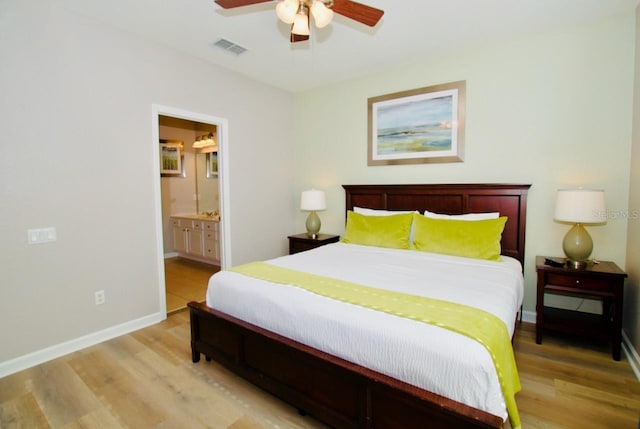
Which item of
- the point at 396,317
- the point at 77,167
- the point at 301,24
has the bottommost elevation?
the point at 396,317

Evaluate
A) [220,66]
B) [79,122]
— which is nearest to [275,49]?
[220,66]

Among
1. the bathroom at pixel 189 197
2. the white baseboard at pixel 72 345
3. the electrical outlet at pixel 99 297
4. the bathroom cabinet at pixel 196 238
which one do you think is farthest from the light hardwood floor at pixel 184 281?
the electrical outlet at pixel 99 297

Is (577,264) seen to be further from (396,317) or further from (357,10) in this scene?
(357,10)

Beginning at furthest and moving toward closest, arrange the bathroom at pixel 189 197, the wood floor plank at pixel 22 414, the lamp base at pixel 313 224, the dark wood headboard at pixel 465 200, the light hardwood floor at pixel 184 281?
the bathroom at pixel 189 197 → the lamp base at pixel 313 224 → the light hardwood floor at pixel 184 281 → the dark wood headboard at pixel 465 200 → the wood floor plank at pixel 22 414

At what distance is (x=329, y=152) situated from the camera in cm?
432

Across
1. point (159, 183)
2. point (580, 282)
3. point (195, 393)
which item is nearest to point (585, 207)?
point (580, 282)

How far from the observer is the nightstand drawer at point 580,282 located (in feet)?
7.83

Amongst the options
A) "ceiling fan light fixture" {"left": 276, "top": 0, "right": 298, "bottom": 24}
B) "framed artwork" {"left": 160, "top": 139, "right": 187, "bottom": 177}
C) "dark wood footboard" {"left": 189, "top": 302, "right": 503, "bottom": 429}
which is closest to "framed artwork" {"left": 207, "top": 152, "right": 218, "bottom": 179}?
"framed artwork" {"left": 160, "top": 139, "right": 187, "bottom": 177}

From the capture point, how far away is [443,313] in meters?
1.54

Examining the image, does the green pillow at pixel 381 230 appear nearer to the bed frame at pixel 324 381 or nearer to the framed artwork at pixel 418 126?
the framed artwork at pixel 418 126

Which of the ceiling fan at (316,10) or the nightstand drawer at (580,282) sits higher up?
the ceiling fan at (316,10)

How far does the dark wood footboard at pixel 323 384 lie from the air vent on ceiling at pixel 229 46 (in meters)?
2.49

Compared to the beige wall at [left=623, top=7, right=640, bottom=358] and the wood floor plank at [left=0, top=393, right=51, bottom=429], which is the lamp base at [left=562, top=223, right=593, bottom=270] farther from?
the wood floor plank at [left=0, top=393, right=51, bottom=429]

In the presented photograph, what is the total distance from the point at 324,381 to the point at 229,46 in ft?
10.3
